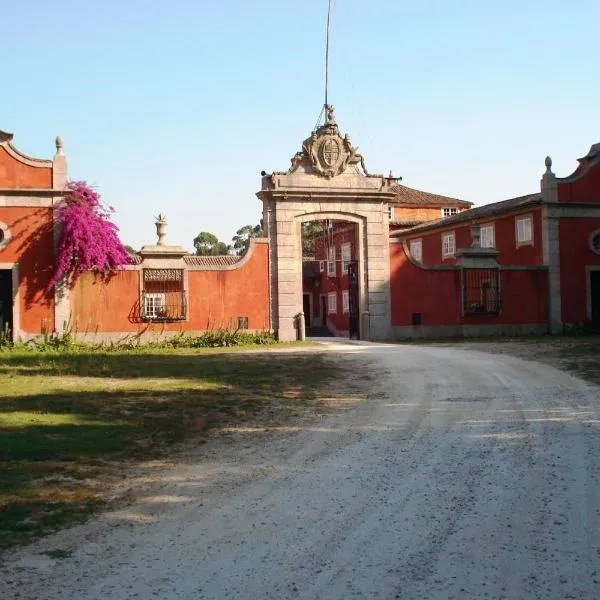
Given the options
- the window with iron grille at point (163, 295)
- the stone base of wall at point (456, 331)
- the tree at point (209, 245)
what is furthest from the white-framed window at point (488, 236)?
the tree at point (209, 245)

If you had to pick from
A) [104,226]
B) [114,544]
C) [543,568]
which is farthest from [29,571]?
[104,226]

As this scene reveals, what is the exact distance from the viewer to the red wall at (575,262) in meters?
27.4

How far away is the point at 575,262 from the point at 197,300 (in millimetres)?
14302

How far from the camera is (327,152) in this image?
2416cm

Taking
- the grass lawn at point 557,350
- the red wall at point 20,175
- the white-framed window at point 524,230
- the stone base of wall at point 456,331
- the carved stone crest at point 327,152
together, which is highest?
the carved stone crest at point 327,152

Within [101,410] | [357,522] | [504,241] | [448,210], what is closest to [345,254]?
[504,241]

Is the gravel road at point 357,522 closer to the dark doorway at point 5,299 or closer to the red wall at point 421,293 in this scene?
the dark doorway at point 5,299

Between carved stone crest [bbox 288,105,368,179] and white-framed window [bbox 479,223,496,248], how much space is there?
10.6 meters

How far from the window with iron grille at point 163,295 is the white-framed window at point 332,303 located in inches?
714

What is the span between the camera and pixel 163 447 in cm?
Result: 817

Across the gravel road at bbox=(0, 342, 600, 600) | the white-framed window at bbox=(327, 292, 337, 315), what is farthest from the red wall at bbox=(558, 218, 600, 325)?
the gravel road at bbox=(0, 342, 600, 600)

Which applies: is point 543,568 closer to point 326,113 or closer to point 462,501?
point 462,501

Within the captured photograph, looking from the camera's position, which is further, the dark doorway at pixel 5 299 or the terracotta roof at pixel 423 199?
the terracotta roof at pixel 423 199

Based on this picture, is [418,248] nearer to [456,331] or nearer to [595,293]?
[595,293]
